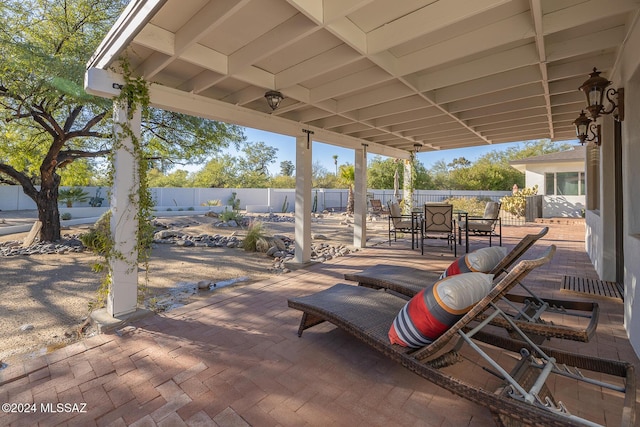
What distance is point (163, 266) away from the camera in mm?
5941

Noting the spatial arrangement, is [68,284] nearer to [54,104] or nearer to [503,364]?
[54,104]

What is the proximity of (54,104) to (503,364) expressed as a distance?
876 cm

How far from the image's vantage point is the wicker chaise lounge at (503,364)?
4.62 feet

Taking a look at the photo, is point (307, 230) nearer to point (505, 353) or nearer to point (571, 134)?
point (505, 353)

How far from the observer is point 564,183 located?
44.8 ft

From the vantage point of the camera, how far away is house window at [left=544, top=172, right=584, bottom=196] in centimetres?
1323

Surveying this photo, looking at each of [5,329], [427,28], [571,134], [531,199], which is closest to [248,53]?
[427,28]

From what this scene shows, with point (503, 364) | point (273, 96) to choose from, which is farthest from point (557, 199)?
point (273, 96)

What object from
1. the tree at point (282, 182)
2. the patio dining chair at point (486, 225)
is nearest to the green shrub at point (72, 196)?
the tree at point (282, 182)

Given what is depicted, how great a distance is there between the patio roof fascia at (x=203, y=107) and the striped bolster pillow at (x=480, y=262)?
11.9 ft

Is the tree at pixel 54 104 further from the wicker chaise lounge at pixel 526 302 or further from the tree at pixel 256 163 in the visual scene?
the tree at pixel 256 163

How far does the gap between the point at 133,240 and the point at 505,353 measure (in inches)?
143

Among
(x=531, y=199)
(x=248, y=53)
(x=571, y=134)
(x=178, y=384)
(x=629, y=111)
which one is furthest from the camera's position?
(x=531, y=199)

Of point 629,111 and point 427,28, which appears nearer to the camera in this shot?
point 427,28
